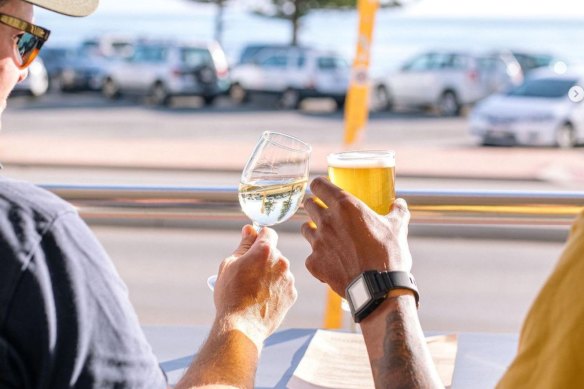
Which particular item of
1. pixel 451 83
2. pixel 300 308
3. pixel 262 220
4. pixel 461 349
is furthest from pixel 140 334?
pixel 451 83

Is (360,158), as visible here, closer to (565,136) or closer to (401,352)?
(401,352)

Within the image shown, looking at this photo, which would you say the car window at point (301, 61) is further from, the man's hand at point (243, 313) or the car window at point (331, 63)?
the man's hand at point (243, 313)

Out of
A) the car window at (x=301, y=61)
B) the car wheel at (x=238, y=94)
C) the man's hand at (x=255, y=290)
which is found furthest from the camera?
the car wheel at (x=238, y=94)

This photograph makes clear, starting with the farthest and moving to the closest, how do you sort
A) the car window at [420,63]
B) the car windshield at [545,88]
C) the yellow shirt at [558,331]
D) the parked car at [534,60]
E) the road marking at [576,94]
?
the parked car at [534,60] < the car window at [420,63] < the car windshield at [545,88] < the road marking at [576,94] < the yellow shirt at [558,331]

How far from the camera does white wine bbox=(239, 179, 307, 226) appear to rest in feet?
6.75

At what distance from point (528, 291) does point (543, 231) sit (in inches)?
90.3

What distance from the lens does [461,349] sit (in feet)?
7.55

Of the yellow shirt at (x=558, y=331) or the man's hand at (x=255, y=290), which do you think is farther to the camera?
the man's hand at (x=255, y=290)

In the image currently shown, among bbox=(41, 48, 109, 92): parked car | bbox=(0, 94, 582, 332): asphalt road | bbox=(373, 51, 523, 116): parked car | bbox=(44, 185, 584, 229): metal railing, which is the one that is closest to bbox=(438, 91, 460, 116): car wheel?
bbox=(373, 51, 523, 116): parked car

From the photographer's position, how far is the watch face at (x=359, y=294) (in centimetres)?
159

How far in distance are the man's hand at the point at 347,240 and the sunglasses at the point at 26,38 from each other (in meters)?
0.52

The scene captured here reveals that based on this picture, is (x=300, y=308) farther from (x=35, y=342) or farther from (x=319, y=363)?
(x=35, y=342)

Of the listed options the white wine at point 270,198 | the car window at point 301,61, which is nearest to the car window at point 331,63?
the car window at point 301,61

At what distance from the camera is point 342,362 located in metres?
2.13
